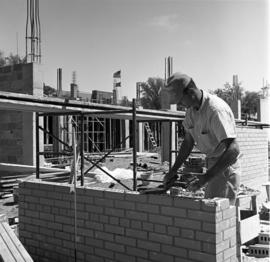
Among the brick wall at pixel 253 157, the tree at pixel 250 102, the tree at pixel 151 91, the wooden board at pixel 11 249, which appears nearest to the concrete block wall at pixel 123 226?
the wooden board at pixel 11 249

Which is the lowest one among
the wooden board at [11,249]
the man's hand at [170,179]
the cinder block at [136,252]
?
the cinder block at [136,252]

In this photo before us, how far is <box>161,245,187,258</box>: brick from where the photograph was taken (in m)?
2.91

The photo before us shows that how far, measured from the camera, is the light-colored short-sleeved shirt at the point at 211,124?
2.62 meters

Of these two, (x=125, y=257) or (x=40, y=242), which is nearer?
(x=125, y=257)

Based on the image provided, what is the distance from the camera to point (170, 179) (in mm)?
3025

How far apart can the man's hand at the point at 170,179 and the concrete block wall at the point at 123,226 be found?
0.34ft

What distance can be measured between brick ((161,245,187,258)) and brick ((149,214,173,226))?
0.64ft

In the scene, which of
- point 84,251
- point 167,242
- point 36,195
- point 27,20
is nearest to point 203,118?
point 167,242

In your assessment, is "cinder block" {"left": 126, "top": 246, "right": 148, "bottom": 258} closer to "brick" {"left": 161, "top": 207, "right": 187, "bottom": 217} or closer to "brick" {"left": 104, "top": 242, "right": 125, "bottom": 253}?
"brick" {"left": 104, "top": 242, "right": 125, "bottom": 253}

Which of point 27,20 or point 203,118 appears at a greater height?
point 27,20

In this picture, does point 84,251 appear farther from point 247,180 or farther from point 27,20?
point 27,20

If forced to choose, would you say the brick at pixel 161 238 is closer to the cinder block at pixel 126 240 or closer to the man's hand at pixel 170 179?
the cinder block at pixel 126 240

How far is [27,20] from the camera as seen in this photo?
14133mm

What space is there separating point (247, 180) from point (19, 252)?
5919mm
